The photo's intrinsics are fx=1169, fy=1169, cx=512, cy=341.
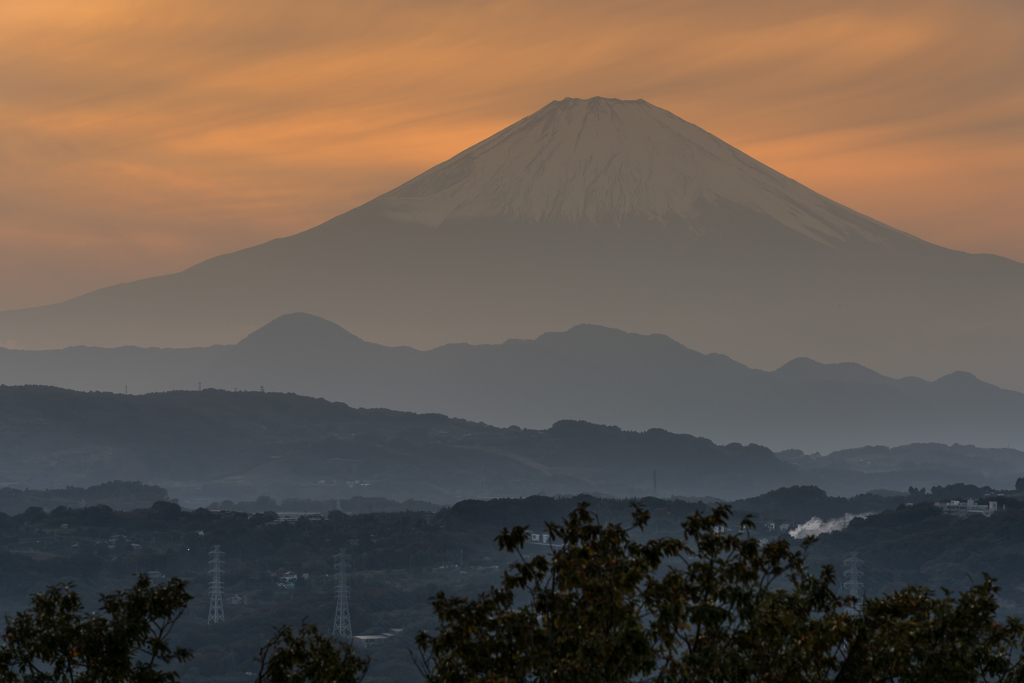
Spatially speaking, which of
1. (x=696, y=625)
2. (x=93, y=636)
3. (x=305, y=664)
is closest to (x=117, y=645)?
(x=93, y=636)

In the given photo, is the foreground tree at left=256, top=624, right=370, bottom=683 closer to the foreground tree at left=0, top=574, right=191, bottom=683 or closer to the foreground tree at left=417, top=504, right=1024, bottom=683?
the foreground tree at left=417, top=504, right=1024, bottom=683

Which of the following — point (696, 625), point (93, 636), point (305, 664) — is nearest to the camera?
point (696, 625)

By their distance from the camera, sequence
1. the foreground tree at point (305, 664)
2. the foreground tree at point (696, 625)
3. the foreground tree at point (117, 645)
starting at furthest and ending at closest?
the foreground tree at point (117, 645)
the foreground tree at point (305, 664)
the foreground tree at point (696, 625)

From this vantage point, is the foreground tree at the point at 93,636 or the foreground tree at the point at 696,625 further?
the foreground tree at the point at 93,636

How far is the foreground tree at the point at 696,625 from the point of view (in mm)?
22906

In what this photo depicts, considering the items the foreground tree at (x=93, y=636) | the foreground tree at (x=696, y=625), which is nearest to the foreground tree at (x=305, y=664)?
the foreground tree at (x=696, y=625)

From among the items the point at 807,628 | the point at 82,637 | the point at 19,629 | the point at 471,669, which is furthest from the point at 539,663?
the point at 19,629

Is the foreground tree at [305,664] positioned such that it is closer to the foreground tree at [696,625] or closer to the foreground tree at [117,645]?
the foreground tree at [117,645]

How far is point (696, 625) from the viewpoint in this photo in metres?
23.2

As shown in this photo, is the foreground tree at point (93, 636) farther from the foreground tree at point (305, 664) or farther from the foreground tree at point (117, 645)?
the foreground tree at point (305, 664)

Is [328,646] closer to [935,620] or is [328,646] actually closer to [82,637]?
[82,637]

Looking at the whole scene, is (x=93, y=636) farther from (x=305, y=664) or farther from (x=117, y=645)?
(x=305, y=664)

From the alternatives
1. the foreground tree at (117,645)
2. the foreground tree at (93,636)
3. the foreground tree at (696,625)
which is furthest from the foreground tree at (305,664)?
the foreground tree at (93,636)

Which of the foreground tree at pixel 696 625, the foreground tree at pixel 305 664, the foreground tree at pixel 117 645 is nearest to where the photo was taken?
the foreground tree at pixel 696 625
